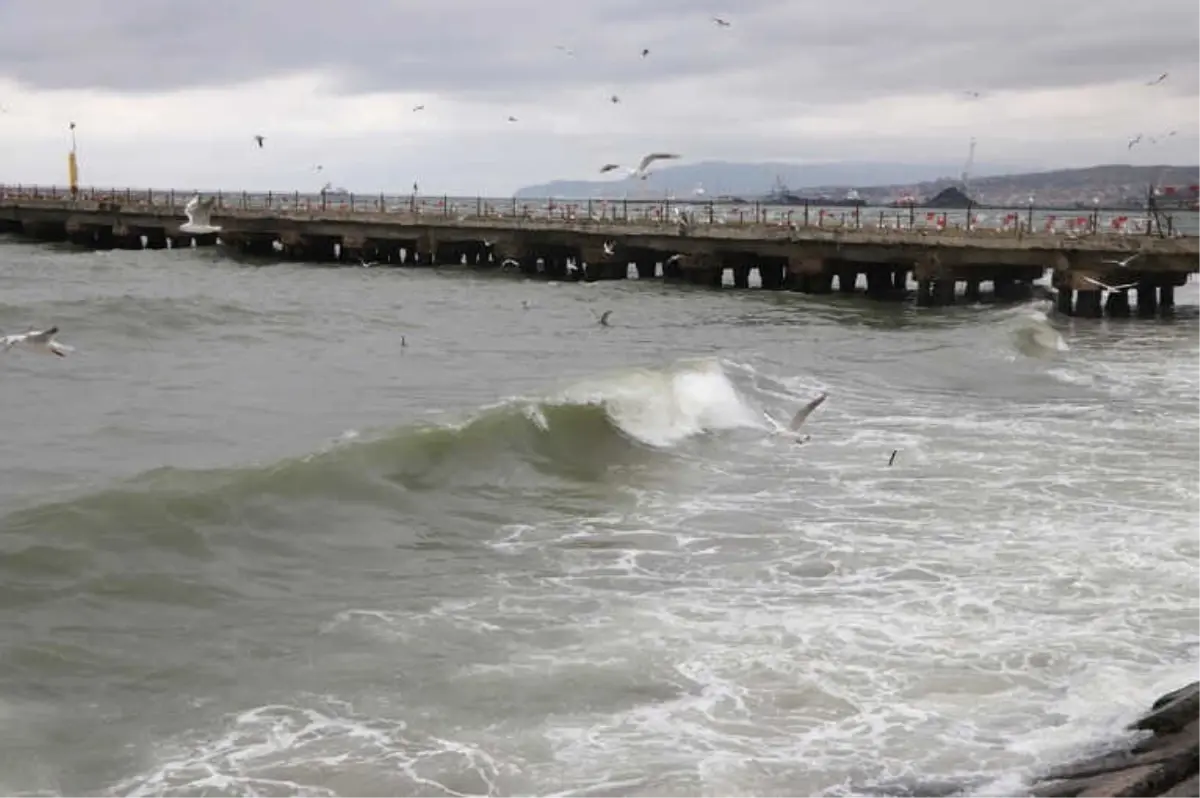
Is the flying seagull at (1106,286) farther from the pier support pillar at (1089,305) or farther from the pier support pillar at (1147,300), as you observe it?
the pier support pillar at (1147,300)

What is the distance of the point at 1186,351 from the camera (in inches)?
1099

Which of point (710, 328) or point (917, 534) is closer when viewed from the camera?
point (917, 534)

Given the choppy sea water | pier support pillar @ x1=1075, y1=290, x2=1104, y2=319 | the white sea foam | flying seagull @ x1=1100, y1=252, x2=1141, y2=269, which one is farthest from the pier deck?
the white sea foam

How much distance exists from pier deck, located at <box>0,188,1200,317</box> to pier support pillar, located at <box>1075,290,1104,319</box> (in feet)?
0.08

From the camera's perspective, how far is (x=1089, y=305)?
113 feet

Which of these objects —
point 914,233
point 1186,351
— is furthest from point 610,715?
point 914,233

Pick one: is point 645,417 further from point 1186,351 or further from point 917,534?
point 1186,351

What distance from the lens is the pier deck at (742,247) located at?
113 feet

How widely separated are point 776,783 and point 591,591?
11.9 feet

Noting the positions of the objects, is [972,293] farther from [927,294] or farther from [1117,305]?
[1117,305]

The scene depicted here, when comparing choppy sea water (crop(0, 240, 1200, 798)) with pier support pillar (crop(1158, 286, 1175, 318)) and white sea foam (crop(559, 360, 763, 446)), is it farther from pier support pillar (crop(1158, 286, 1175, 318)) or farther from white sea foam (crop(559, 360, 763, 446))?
pier support pillar (crop(1158, 286, 1175, 318))

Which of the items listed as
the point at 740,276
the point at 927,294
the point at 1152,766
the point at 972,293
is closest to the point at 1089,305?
the point at 927,294

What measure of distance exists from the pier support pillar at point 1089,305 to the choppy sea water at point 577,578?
451 inches

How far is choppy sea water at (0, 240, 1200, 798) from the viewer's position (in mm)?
7508
